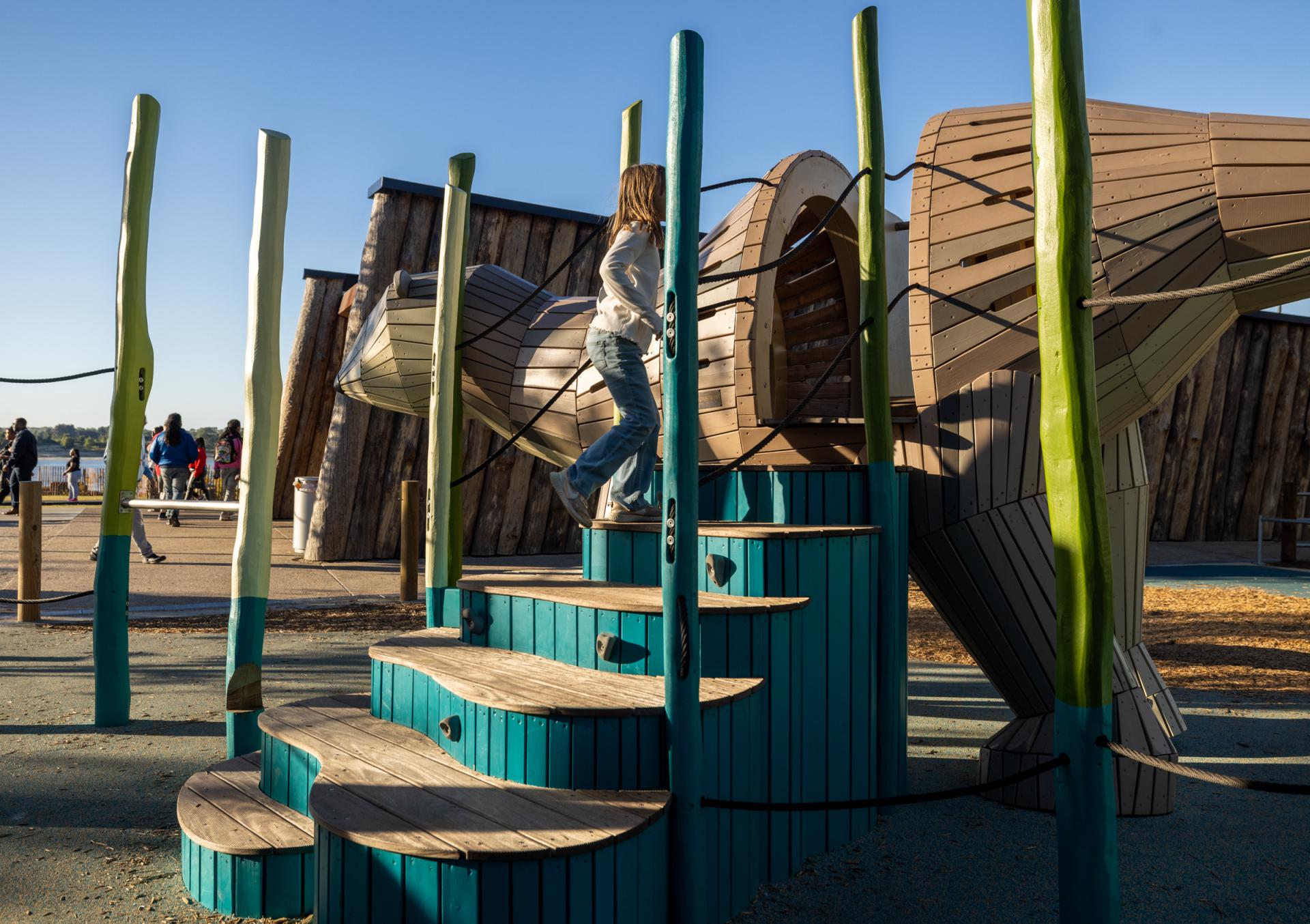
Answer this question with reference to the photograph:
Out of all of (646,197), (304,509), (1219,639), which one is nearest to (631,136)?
(646,197)

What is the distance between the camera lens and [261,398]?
149 inches

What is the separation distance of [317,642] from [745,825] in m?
4.27

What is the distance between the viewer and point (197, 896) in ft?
8.67

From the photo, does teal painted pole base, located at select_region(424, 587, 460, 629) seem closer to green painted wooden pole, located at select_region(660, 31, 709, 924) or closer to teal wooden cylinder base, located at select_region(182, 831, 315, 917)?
teal wooden cylinder base, located at select_region(182, 831, 315, 917)

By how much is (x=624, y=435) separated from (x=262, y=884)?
1.81 metres

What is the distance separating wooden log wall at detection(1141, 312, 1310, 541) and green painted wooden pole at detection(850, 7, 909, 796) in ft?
37.0

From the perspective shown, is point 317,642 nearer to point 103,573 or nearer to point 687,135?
point 103,573

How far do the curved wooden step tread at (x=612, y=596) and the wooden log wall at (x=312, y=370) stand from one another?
10.5 meters

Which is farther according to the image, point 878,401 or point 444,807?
point 878,401

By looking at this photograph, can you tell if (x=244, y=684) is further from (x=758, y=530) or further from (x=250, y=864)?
(x=758, y=530)

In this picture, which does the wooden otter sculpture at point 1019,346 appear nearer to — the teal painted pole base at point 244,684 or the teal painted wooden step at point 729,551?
the teal painted wooden step at point 729,551

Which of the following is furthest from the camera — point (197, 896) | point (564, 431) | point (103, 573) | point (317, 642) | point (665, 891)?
point (317, 642)

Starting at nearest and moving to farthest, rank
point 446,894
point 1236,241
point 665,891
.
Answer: point 446,894 → point 665,891 → point 1236,241

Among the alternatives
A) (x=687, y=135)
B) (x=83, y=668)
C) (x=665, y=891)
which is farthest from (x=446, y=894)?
(x=83, y=668)
